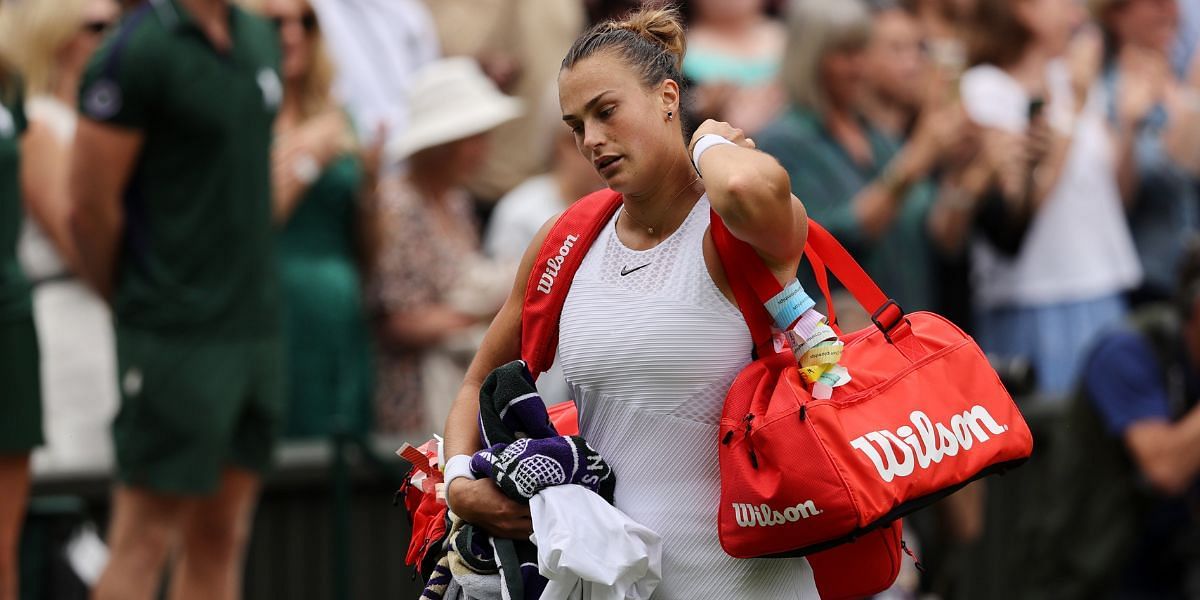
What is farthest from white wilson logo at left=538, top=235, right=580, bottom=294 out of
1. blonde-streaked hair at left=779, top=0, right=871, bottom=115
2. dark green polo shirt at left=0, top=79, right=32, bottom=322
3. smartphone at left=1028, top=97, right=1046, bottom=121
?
smartphone at left=1028, top=97, right=1046, bottom=121

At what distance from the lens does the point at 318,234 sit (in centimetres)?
754

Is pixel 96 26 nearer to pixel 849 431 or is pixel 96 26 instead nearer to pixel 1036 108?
pixel 1036 108

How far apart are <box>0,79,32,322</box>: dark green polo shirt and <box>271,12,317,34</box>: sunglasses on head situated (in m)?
1.63

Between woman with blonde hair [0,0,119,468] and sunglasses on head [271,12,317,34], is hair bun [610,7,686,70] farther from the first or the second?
sunglasses on head [271,12,317,34]

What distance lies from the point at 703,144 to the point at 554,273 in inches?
19.1

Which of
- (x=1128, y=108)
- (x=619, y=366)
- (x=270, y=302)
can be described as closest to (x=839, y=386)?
(x=619, y=366)

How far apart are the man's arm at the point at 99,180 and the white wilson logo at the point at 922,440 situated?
3090 millimetres

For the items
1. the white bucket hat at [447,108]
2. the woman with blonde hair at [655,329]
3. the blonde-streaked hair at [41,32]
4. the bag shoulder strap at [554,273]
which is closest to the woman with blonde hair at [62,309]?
the blonde-streaked hair at [41,32]

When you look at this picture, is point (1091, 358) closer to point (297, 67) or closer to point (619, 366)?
point (297, 67)

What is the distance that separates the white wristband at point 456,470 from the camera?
3803 mm

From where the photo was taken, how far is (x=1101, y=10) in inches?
370

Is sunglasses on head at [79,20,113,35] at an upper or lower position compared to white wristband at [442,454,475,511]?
upper

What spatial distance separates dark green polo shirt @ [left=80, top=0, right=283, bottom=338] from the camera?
5.86 meters

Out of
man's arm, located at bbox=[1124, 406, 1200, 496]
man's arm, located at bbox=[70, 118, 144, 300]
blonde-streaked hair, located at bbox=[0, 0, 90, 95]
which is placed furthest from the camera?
man's arm, located at bbox=[1124, 406, 1200, 496]
